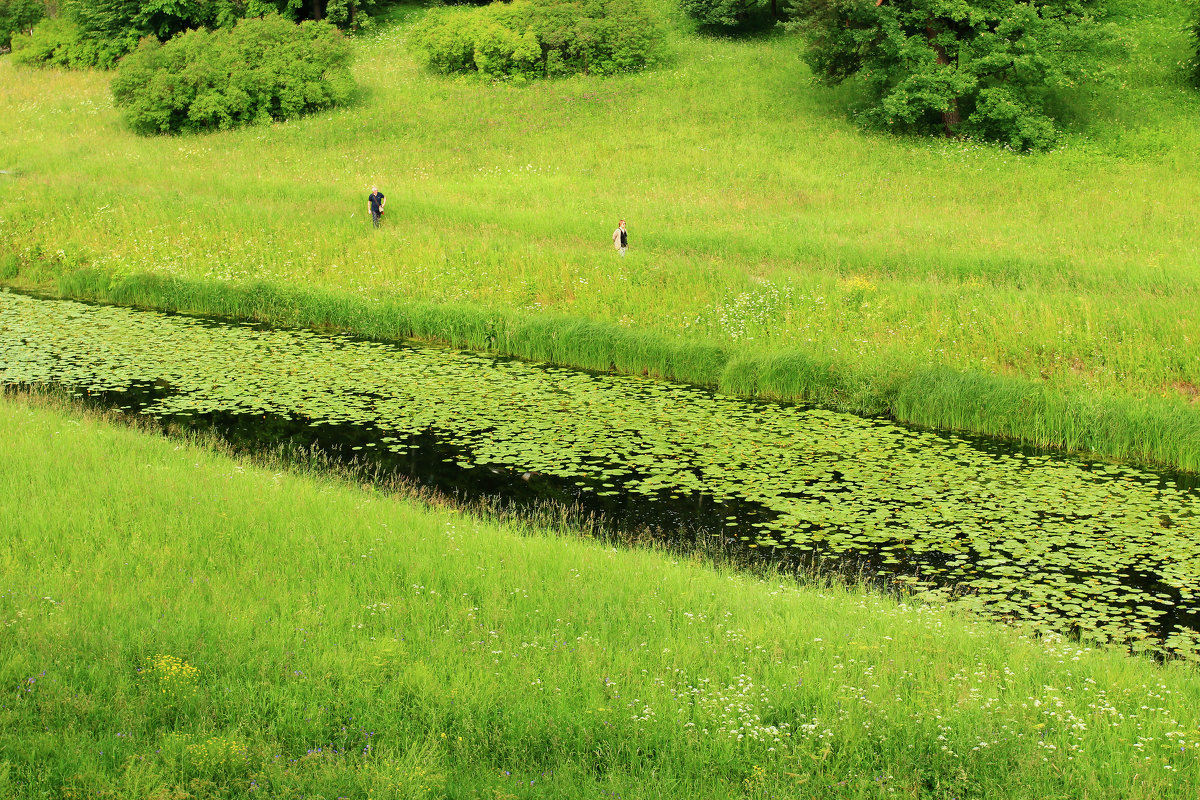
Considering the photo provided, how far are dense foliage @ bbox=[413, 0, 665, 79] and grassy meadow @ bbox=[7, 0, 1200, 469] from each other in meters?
2.00

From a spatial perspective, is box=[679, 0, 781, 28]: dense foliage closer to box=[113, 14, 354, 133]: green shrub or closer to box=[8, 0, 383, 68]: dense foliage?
box=[113, 14, 354, 133]: green shrub

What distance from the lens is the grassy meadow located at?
1780 centimetres

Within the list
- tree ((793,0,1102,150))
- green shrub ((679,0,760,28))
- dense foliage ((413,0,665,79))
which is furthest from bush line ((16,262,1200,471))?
green shrub ((679,0,760,28))

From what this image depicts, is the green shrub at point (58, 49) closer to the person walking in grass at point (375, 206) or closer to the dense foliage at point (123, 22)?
the dense foliage at point (123, 22)

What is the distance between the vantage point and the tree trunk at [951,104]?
37844 millimetres

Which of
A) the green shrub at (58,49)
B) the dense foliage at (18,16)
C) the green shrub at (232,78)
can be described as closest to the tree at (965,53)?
the green shrub at (232,78)

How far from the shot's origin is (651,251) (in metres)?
25.1

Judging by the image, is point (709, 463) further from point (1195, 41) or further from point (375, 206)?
point (1195, 41)

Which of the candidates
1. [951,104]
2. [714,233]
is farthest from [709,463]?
[951,104]

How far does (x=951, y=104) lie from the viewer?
38.3m

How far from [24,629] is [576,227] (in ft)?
71.3

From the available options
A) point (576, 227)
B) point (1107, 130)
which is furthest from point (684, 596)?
point (1107, 130)

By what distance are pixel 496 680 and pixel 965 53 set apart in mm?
36522

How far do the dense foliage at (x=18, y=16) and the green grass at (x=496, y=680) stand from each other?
6908 centimetres
